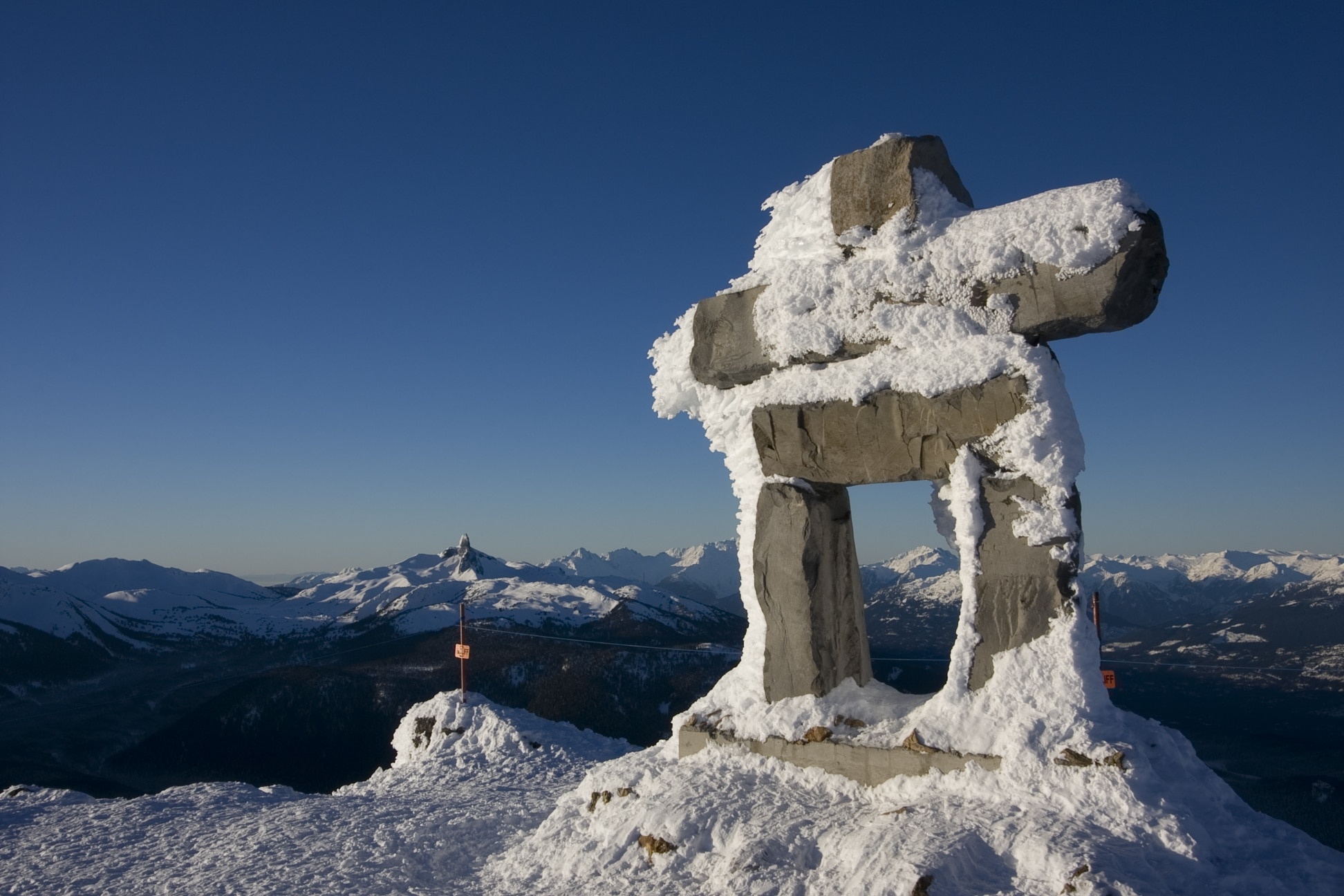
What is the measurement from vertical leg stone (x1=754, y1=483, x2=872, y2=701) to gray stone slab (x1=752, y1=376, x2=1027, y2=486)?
0.39 metres

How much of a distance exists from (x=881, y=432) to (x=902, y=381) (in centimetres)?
54

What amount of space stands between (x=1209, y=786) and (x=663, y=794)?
4819 mm

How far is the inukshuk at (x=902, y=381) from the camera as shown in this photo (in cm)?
716

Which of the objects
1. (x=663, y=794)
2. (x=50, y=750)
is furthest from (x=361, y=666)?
(x=663, y=794)

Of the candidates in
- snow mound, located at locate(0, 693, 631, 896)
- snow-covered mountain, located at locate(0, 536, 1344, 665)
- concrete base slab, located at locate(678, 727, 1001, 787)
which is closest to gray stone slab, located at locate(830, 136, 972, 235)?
concrete base slab, located at locate(678, 727, 1001, 787)

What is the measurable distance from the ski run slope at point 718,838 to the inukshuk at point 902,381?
1.22 meters

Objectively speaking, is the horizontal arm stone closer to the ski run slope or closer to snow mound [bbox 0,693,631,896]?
the ski run slope

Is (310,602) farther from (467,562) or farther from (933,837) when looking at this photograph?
(933,837)

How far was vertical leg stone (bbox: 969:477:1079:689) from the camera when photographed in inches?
281

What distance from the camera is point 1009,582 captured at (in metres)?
7.30

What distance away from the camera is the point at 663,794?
7680 millimetres

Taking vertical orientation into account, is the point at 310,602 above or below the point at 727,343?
below

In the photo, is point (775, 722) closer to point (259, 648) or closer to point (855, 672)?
point (855, 672)

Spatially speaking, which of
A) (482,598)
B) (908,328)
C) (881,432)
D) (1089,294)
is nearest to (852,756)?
(881,432)
